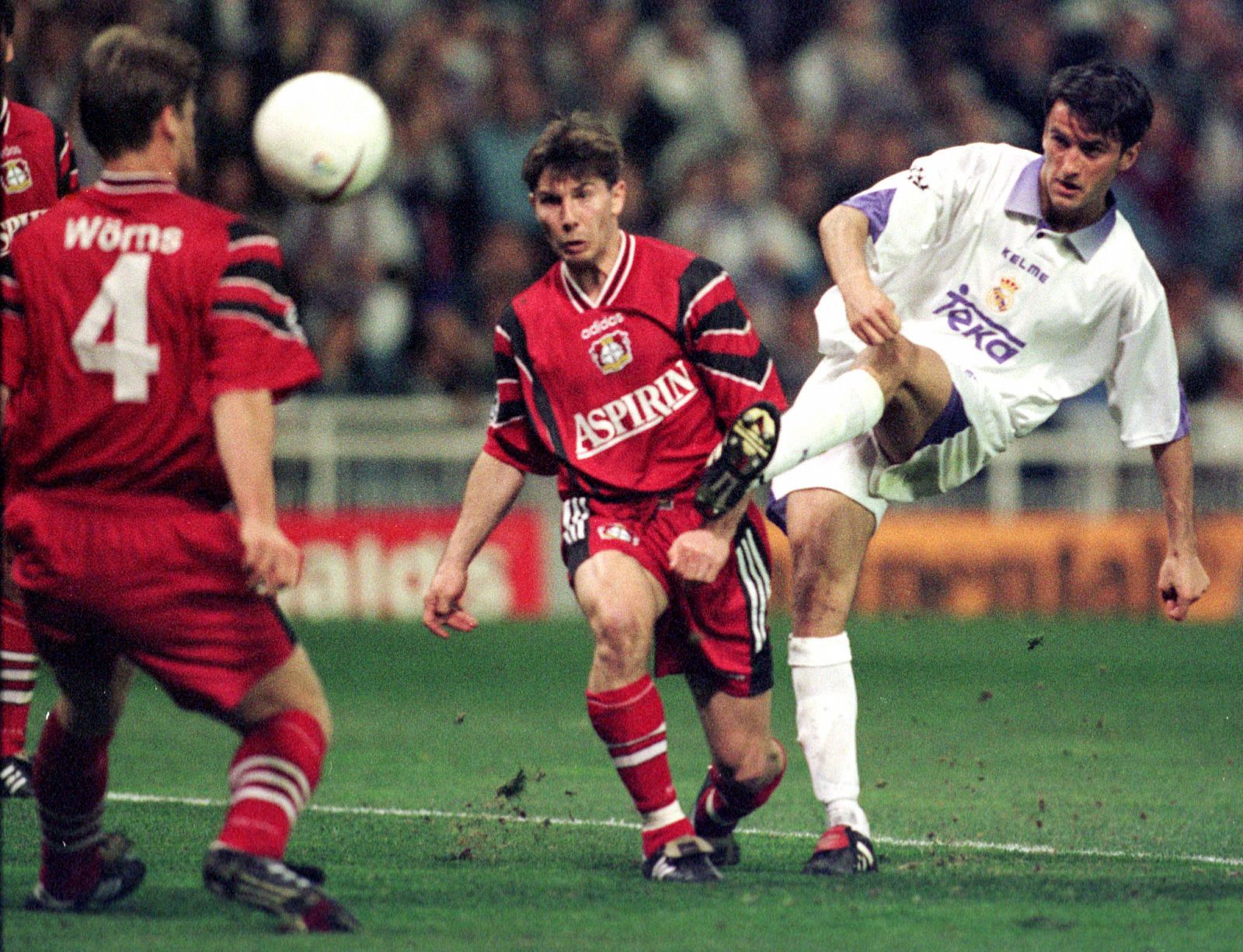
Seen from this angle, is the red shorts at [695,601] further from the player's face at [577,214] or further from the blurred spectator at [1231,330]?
the blurred spectator at [1231,330]

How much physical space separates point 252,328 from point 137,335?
0.75ft

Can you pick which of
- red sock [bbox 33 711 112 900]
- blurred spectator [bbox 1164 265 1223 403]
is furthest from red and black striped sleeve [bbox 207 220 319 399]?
→ blurred spectator [bbox 1164 265 1223 403]

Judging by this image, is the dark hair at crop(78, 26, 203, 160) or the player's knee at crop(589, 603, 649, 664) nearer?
the dark hair at crop(78, 26, 203, 160)

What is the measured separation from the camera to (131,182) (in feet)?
13.6

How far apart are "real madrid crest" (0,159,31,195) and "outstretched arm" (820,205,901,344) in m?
2.56

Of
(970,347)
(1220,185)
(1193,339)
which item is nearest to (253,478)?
(970,347)

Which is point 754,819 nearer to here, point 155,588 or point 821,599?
point 821,599

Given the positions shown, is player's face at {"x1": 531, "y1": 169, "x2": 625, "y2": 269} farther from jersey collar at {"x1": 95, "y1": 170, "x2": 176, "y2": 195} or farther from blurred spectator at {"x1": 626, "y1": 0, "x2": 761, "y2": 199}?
blurred spectator at {"x1": 626, "y1": 0, "x2": 761, "y2": 199}

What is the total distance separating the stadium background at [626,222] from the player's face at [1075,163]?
7.07 meters

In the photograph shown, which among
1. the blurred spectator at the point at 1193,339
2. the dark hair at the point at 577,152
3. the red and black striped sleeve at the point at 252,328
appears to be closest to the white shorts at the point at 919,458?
the dark hair at the point at 577,152

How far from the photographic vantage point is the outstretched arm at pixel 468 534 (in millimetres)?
5371

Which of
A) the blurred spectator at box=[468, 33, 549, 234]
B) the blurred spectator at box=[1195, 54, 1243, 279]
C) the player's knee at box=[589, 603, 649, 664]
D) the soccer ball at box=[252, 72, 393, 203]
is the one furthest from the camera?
the blurred spectator at box=[1195, 54, 1243, 279]

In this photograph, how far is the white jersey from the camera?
18.7 ft

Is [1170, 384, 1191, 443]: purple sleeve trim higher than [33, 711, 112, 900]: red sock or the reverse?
higher
